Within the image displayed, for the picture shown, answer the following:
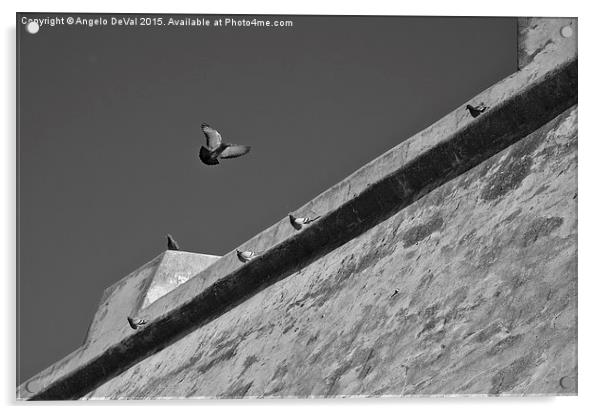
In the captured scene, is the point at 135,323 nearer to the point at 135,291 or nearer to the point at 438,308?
the point at 135,291

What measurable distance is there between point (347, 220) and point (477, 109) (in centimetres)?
80

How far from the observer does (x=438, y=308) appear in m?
7.55

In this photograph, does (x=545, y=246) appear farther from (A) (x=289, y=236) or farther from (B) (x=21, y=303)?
(B) (x=21, y=303)

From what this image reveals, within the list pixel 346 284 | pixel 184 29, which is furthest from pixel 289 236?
pixel 184 29

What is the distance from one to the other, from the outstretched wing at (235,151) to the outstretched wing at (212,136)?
2.4 inches

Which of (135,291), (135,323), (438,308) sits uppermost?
(135,291)

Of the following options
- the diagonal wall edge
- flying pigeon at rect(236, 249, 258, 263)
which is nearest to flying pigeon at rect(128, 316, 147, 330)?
the diagonal wall edge

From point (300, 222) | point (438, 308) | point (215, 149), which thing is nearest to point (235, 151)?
point (215, 149)

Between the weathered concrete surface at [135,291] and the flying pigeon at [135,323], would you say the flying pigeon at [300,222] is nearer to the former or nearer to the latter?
the flying pigeon at [135,323]

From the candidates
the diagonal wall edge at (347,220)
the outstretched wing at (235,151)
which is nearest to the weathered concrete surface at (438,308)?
the diagonal wall edge at (347,220)

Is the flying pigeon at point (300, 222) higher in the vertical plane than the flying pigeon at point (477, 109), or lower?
lower

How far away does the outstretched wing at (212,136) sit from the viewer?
8578 millimetres

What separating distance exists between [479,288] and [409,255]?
19.7 inches

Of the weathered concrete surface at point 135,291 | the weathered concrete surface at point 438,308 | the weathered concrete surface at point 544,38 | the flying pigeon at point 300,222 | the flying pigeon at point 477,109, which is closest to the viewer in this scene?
the weathered concrete surface at point 438,308
